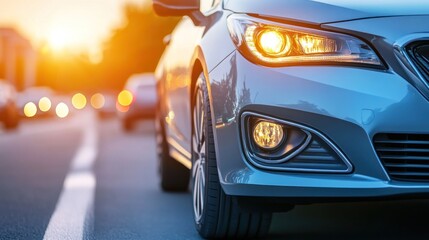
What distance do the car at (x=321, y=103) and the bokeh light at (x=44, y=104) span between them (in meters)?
43.7

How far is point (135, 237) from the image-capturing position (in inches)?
209

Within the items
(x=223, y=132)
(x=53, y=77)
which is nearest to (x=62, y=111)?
(x=223, y=132)

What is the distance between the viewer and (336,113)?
160 inches

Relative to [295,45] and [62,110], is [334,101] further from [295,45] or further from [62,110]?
[62,110]

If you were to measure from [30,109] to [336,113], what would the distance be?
42.7m

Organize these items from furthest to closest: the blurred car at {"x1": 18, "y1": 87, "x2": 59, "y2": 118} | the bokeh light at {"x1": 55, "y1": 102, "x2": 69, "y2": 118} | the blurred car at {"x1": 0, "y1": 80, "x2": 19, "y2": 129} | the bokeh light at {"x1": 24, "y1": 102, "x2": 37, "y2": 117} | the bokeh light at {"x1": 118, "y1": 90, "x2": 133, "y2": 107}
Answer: the bokeh light at {"x1": 55, "y1": 102, "x2": 69, "y2": 118}
the blurred car at {"x1": 18, "y1": 87, "x2": 59, "y2": 118}
the bokeh light at {"x1": 24, "y1": 102, "x2": 37, "y2": 117}
the blurred car at {"x1": 0, "y1": 80, "x2": 19, "y2": 129}
the bokeh light at {"x1": 118, "y1": 90, "x2": 133, "y2": 107}

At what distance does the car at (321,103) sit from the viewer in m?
4.05

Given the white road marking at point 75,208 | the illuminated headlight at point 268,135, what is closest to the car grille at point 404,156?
the illuminated headlight at point 268,135

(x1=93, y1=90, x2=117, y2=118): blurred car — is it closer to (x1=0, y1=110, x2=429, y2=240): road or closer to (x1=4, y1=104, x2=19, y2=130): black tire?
(x1=4, y1=104, x2=19, y2=130): black tire

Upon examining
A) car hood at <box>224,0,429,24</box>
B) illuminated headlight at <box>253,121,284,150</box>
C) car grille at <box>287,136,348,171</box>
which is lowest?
car grille at <box>287,136,348,171</box>

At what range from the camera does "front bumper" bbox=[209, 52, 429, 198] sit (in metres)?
4.03

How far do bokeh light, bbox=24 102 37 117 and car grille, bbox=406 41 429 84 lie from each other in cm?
4249

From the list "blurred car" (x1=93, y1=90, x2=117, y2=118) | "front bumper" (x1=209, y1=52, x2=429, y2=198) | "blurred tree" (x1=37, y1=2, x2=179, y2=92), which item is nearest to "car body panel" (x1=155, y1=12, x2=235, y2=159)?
"front bumper" (x1=209, y1=52, x2=429, y2=198)

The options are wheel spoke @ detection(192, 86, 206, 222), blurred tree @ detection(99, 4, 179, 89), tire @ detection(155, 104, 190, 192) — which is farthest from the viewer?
blurred tree @ detection(99, 4, 179, 89)
